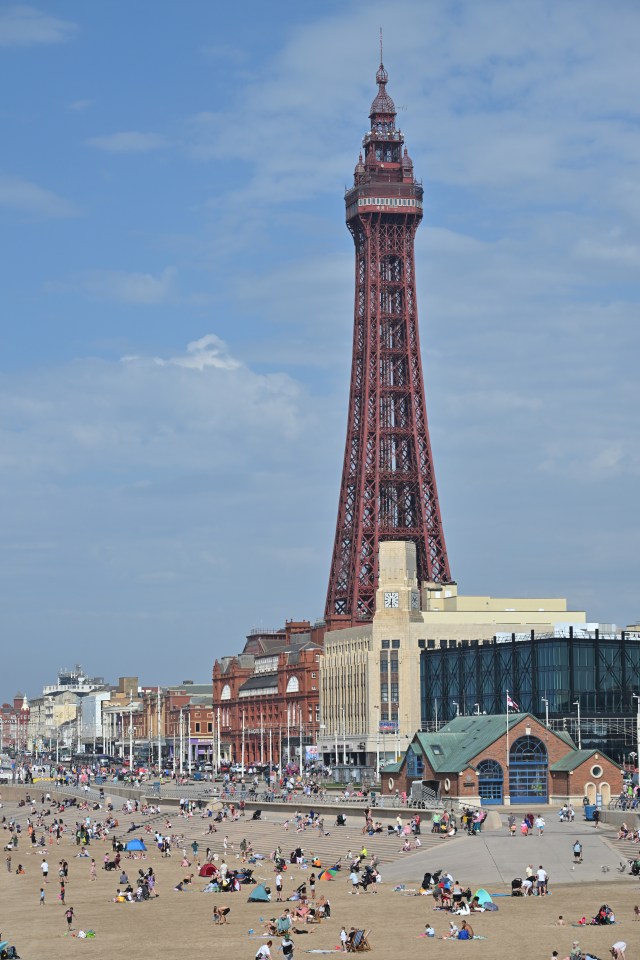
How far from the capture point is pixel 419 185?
6378 inches

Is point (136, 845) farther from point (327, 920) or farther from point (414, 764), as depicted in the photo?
point (327, 920)

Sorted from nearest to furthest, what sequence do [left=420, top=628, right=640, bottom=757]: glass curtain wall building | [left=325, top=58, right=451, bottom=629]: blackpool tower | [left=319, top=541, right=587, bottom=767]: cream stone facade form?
[left=420, top=628, right=640, bottom=757]: glass curtain wall building
[left=319, top=541, right=587, bottom=767]: cream stone facade
[left=325, top=58, right=451, bottom=629]: blackpool tower

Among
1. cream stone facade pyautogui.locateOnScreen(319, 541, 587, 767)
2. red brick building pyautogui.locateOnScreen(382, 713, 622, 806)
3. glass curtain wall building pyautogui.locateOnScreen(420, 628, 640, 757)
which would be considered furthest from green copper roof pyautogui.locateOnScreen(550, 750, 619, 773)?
cream stone facade pyautogui.locateOnScreen(319, 541, 587, 767)

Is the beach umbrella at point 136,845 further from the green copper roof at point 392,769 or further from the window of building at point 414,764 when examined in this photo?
the green copper roof at point 392,769

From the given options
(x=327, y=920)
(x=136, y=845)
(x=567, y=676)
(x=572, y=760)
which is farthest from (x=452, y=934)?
(x=567, y=676)

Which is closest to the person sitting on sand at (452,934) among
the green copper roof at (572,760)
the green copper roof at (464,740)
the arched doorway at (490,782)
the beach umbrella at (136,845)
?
the green copper roof at (464,740)

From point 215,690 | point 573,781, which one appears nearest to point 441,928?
point 573,781

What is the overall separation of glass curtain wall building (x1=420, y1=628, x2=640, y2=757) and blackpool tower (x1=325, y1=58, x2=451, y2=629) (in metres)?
34.5

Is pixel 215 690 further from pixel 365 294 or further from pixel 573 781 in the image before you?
pixel 573 781

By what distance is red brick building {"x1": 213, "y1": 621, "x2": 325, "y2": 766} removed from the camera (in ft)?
502

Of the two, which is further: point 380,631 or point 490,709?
point 380,631

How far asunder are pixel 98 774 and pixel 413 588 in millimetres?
38982

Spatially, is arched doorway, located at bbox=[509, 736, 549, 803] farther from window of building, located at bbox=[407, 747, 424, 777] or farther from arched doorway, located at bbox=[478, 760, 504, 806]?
window of building, located at bbox=[407, 747, 424, 777]

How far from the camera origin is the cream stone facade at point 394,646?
130 m
